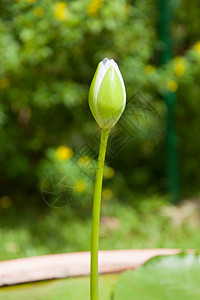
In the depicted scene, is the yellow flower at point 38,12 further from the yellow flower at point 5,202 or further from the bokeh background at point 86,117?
the yellow flower at point 5,202

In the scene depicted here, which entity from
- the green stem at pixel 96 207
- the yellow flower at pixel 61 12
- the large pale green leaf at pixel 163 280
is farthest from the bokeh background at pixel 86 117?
the green stem at pixel 96 207

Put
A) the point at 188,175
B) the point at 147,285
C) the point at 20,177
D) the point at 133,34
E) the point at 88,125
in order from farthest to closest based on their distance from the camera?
→ the point at 188,175
the point at 20,177
the point at 88,125
the point at 133,34
the point at 147,285

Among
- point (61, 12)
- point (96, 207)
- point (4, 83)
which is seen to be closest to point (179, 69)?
point (61, 12)

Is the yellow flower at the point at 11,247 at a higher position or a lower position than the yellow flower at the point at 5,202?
lower

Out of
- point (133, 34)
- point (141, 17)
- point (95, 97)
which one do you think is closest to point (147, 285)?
point (95, 97)

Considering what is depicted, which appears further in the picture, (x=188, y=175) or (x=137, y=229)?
(x=188, y=175)

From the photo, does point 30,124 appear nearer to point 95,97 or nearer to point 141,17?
point 141,17

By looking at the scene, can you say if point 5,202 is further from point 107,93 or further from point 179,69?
point 107,93
